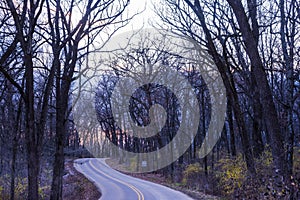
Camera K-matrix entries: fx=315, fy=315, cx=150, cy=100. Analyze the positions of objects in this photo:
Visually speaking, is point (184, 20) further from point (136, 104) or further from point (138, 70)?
point (136, 104)

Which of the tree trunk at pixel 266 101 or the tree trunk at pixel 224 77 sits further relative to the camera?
Result: the tree trunk at pixel 224 77

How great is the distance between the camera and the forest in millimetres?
8023

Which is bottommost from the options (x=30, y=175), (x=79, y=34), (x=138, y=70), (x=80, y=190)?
(x=80, y=190)

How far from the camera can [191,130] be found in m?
39.3

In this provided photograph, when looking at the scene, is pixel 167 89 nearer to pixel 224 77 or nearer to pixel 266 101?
pixel 224 77

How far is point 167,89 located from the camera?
32.7m

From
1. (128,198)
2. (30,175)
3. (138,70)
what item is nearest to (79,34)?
(30,175)

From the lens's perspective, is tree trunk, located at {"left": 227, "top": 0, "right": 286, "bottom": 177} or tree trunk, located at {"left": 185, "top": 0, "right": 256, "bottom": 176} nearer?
tree trunk, located at {"left": 227, "top": 0, "right": 286, "bottom": 177}

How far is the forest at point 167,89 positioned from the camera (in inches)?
316

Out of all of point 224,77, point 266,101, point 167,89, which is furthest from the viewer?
point 167,89

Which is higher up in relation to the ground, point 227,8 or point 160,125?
point 227,8

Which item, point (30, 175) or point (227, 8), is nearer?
point (30, 175)

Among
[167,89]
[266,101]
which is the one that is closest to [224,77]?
[266,101]

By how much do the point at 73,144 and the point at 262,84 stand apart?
6789cm
